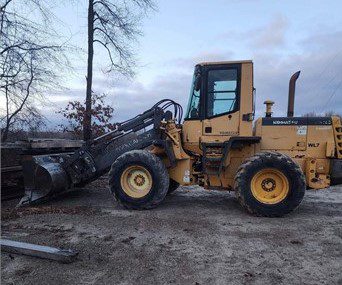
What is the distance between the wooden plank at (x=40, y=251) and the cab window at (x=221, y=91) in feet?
14.6

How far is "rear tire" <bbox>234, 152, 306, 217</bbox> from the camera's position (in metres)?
7.58

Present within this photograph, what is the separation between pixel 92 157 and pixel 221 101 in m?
3.19

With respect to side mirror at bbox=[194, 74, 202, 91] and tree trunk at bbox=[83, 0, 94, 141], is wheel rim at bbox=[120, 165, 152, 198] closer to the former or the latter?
side mirror at bbox=[194, 74, 202, 91]

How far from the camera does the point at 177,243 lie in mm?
5902

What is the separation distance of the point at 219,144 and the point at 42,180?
3915mm

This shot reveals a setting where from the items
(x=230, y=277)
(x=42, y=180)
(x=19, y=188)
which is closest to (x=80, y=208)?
(x=42, y=180)

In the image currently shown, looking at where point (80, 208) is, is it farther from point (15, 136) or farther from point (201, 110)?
point (15, 136)

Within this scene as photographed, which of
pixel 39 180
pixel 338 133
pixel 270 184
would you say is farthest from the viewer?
pixel 39 180

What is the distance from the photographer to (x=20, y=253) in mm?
5246

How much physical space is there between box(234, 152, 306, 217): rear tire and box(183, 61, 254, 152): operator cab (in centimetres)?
84

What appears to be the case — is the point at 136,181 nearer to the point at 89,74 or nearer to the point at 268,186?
the point at 268,186

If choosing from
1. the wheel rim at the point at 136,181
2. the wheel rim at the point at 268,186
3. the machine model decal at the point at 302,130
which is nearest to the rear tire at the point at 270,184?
the wheel rim at the point at 268,186

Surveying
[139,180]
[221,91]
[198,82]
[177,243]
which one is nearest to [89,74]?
[198,82]

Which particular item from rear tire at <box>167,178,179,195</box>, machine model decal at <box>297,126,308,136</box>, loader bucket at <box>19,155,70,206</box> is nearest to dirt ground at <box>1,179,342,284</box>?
loader bucket at <box>19,155,70,206</box>
